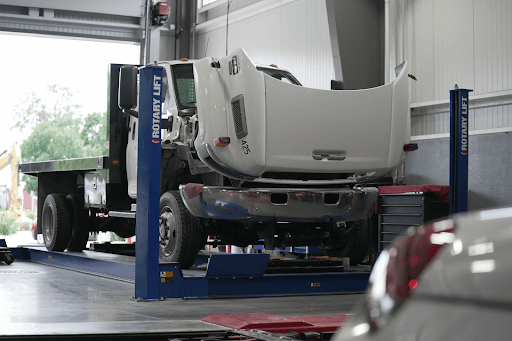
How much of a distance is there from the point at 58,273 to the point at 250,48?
946 cm

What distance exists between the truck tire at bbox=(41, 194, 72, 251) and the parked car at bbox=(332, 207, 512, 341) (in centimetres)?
832

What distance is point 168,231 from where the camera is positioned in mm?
6035

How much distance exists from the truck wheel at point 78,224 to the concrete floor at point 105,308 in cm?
199

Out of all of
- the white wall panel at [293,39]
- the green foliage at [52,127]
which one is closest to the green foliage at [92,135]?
the green foliage at [52,127]

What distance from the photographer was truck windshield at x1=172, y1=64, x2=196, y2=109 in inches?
259

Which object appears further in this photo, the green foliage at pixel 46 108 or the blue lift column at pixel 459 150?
the green foliage at pixel 46 108

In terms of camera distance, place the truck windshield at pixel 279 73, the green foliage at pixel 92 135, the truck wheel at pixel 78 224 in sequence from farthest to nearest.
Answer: the green foliage at pixel 92 135, the truck wheel at pixel 78 224, the truck windshield at pixel 279 73

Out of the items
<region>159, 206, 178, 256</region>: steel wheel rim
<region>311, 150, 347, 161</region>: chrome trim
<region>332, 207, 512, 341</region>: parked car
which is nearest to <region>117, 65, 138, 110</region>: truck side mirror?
<region>159, 206, 178, 256</region>: steel wheel rim

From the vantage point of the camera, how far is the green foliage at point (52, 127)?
33.8 meters

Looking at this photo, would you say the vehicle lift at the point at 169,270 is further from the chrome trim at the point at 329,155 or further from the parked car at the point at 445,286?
the parked car at the point at 445,286

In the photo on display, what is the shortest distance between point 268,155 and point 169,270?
1182mm

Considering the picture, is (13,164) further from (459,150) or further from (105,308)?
(105,308)

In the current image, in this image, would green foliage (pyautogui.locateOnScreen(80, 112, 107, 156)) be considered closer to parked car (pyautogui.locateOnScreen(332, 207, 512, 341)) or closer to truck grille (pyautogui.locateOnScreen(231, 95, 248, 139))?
truck grille (pyautogui.locateOnScreen(231, 95, 248, 139))

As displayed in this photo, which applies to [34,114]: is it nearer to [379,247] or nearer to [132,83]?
[379,247]
